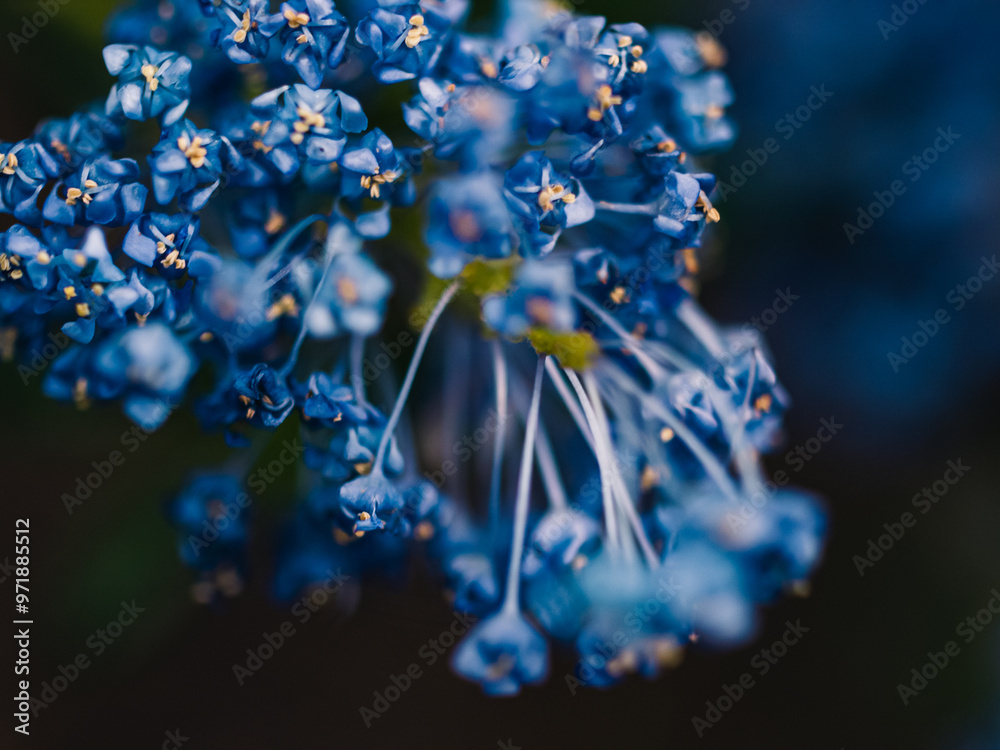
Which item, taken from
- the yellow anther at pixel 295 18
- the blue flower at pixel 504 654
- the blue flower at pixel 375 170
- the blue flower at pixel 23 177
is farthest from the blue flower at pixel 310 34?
the blue flower at pixel 504 654

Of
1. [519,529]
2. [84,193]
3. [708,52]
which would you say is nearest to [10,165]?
[84,193]

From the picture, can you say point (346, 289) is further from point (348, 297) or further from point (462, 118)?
point (462, 118)

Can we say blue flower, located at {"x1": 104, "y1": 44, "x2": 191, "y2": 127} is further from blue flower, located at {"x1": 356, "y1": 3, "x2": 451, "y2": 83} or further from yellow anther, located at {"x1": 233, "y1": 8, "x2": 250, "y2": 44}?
blue flower, located at {"x1": 356, "y1": 3, "x2": 451, "y2": 83}

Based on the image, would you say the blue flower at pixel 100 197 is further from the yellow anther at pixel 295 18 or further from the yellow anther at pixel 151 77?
the yellow anther at pixel 295 18

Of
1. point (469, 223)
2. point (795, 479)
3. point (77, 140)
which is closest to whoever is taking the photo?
point (469, 223)

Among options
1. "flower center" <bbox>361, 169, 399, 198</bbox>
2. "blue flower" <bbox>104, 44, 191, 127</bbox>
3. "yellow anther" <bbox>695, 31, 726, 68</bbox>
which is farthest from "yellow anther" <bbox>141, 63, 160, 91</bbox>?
"yellow anther" <bbox>695, 31, 726, 68</bbox>

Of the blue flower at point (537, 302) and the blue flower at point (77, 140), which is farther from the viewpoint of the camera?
the blue flower at point (77, 140)

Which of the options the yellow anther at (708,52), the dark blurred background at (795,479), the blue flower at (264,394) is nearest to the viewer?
the blue flower at (264,394)
